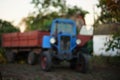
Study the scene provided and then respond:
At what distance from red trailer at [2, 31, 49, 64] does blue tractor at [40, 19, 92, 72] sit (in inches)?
63.5

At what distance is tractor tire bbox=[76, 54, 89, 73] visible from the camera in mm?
12664

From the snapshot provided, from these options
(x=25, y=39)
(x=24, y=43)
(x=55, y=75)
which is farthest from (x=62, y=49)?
(x=24, y=43)

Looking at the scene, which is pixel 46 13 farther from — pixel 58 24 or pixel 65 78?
pixel 65 78

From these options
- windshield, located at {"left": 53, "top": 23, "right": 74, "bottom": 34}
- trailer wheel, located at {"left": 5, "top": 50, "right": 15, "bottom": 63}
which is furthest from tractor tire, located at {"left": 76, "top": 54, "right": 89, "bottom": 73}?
trailer wheel, located at {"left": 5, "top": 50, "right": 15, "bottom": 63}

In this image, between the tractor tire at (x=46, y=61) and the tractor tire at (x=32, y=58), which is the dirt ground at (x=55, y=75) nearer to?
the tractor tire at (x=46, y=61)

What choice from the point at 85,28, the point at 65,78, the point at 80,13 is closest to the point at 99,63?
the point at 65,78

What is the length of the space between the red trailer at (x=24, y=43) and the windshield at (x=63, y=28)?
164 cm

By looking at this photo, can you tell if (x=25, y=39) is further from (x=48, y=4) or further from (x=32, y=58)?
(x=48, y=4)

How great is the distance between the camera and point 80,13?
130ft

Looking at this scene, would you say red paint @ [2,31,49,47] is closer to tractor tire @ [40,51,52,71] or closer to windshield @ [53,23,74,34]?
windshield @ [53,23,74,34]

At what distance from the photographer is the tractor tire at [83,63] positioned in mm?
12664

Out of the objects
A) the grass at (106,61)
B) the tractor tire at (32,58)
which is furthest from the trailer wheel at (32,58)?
the grass at (106,61)

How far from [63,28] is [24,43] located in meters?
4.16

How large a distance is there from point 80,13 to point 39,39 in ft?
83.4
